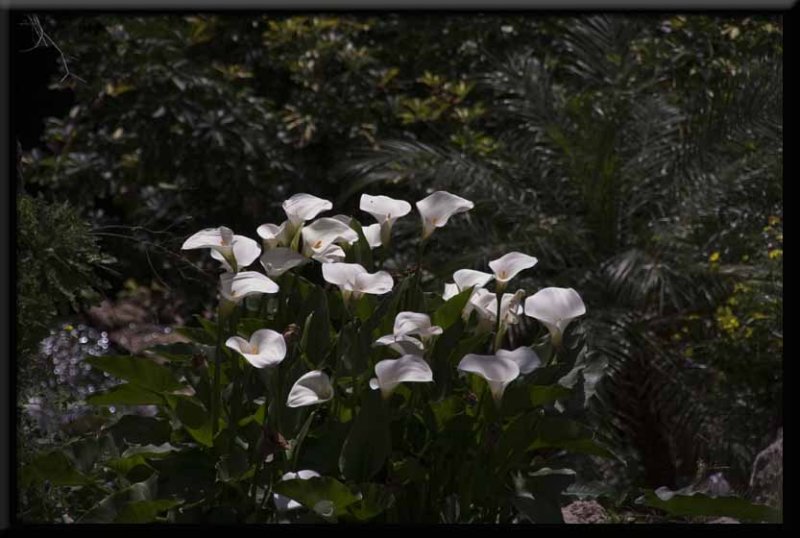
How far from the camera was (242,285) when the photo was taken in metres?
1.73

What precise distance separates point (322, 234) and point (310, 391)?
1.11 ft

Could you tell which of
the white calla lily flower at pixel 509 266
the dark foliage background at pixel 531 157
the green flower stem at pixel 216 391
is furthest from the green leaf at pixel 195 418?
the dark foliage background at pixel 531 157

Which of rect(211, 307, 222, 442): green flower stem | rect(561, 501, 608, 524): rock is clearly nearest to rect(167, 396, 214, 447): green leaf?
rect(211, 307, 222, 442): green flower stem

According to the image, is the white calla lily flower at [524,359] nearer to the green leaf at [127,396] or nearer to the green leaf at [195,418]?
the green leaf at [195,418]

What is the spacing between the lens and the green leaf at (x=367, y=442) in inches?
68.1

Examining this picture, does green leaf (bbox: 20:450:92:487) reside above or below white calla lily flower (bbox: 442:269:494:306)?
below

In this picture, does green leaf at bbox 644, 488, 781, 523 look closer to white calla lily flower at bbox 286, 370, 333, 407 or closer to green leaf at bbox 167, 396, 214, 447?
white calla lily flower at bbox 286, 370, 333, 407

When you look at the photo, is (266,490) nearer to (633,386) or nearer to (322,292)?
(322,292)

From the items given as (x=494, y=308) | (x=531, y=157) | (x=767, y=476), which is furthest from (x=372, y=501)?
(x=531, y=157)

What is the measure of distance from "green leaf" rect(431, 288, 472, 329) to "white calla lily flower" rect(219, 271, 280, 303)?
0.33 metres

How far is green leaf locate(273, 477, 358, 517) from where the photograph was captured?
165cm

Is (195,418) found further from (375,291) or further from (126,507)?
(375,291)

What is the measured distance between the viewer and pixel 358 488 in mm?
1729

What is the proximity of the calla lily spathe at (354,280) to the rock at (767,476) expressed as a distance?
6.11 feet
